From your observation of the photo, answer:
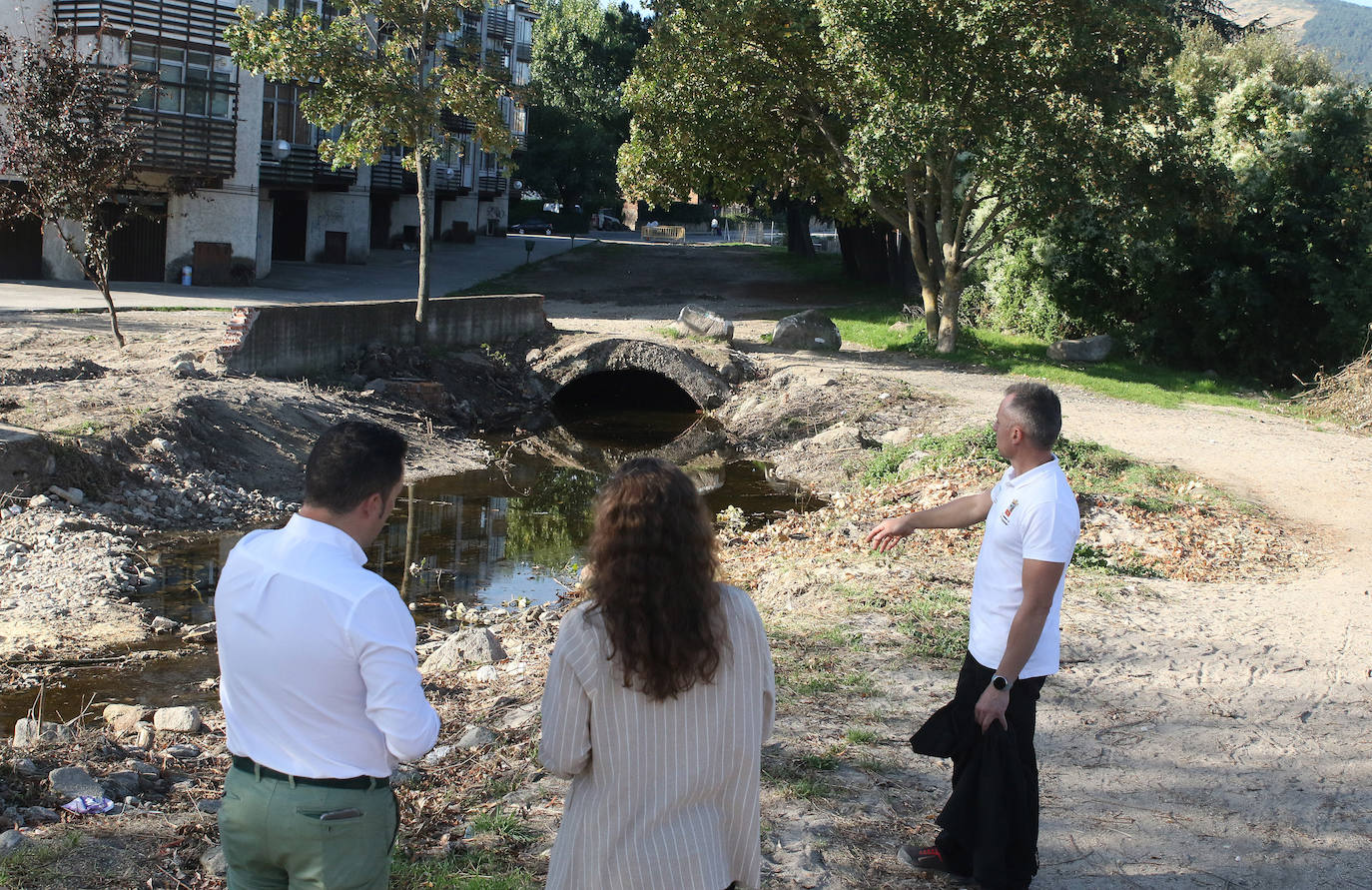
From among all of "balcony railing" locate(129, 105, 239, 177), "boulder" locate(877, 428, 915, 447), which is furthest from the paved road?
"boulder" locate(877, 428, 915, 447)

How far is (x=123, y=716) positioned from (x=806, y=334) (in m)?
18.0

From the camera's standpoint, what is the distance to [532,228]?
66188 millimetres

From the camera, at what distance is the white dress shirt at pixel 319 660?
8.82 feet

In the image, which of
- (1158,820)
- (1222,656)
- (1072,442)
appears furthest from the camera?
(1072,442)

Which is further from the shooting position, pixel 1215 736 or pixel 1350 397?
pixel 1350 397

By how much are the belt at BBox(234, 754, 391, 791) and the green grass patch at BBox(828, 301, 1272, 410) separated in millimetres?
17909

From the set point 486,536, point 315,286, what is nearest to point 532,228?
point 315,286

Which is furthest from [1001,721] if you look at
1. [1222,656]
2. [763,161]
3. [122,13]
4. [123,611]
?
[122,13]

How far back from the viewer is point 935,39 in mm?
18578

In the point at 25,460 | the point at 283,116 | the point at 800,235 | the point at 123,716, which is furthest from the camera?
the point at 800,235

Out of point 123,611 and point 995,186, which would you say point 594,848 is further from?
point 995,186

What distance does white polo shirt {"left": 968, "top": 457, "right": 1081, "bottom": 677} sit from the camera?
3.79 metres

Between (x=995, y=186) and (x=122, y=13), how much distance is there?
1908cm

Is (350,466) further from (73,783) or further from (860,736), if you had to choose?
(860,736)
